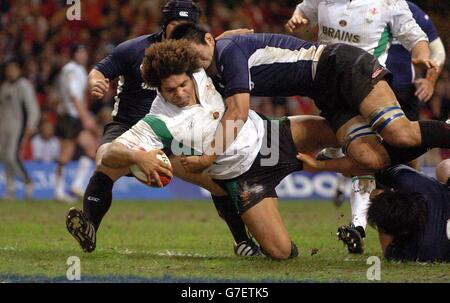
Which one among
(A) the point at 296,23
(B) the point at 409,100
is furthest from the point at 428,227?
(A) the point at 296,23

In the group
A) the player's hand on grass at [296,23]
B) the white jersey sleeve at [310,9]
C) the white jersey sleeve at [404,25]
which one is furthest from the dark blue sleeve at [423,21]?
the player's hand on grass at [296,23]

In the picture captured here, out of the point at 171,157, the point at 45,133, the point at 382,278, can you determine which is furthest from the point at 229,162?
the point at 45,133

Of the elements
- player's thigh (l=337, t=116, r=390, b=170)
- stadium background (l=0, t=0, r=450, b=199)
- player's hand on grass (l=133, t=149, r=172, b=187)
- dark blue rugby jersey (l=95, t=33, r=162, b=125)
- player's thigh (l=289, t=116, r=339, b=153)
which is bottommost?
player's hand on grass (l=133, t=149, r=172, b=187)

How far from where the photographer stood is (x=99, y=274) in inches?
243

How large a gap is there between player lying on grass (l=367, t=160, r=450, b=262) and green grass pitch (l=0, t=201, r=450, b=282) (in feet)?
0.53

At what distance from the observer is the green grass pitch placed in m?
6.18

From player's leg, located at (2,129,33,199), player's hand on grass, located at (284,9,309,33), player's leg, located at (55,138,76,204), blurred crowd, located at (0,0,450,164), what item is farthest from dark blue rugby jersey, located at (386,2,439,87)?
player's leg, located at (2,129,33,199)

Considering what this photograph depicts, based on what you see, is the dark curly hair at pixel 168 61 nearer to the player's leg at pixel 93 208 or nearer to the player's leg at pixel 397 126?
the player's leg at pixel 93 208

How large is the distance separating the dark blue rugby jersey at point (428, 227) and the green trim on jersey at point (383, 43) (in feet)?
5.71

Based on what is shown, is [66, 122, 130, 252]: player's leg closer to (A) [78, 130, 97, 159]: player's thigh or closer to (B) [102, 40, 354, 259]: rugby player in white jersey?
(B) [102, 40, 354, 259]: rugby player in white jersey

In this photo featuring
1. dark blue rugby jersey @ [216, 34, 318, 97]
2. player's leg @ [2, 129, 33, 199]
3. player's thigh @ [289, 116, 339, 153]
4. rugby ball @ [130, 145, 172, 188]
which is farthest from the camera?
player's leg @ [2, 129, 33, 199]

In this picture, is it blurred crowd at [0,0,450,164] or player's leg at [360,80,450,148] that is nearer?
player's leg at [360,80,450,148]

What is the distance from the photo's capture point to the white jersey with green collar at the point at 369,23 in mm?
8234
